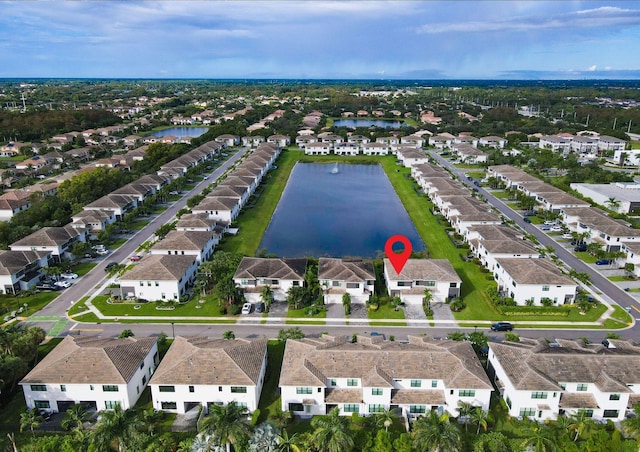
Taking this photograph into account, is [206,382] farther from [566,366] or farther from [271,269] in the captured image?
[566,366]

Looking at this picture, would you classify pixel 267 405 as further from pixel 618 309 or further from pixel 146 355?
pixel 618 309

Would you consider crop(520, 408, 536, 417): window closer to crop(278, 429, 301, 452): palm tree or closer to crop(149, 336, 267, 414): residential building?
crop(278, 429, 301, 452): palm tree

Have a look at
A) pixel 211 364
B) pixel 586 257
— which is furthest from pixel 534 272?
pixel 211 364

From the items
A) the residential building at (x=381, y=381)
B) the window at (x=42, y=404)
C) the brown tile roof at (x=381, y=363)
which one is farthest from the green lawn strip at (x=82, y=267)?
the residential building at (x=381, y=381)

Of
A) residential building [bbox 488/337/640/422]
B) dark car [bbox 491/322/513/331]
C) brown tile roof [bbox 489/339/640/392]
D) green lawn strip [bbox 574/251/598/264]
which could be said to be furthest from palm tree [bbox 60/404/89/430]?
green lawn strip [bbox 574/251/598/264]

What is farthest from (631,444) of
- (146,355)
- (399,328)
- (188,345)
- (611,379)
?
(146,355)
